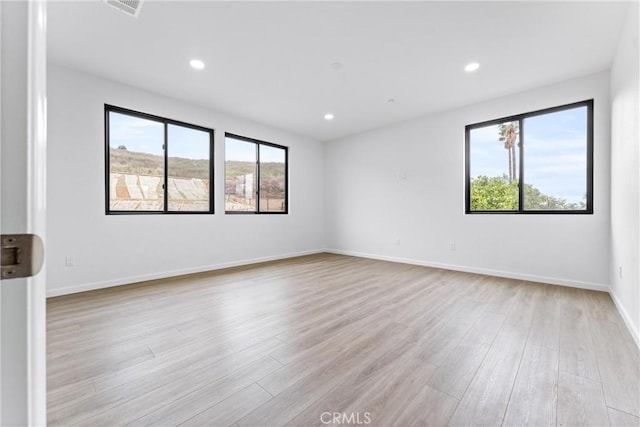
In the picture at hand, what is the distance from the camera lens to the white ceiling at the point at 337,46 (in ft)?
7.44

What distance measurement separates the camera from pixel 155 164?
3.86 m

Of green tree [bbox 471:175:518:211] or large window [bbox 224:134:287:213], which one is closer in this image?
green tree [bbox 471:175:518:211]

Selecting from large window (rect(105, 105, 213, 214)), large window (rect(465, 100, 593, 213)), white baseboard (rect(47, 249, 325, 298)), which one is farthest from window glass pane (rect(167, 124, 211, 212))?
large window (rect(465, 100, 593, 213))

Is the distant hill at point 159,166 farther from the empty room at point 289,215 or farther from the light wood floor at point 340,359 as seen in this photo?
the light wood floor at point 340,359

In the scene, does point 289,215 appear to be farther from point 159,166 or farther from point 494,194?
point 494,194

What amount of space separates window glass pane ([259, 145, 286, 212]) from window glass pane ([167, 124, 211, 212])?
3.78ft

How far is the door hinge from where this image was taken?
0.41 meters

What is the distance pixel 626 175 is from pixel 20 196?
3803 mm

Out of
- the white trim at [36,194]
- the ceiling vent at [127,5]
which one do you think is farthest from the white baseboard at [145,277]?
the white trim at [36,194]

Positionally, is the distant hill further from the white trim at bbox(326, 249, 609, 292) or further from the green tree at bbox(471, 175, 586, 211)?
the green tree at bbox(471, 175, 586, 211)

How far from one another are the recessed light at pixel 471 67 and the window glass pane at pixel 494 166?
1341 mm

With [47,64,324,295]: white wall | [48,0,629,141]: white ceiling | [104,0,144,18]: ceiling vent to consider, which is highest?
[48,0,629,141]: white ceiling

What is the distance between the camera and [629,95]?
2320 millimetres

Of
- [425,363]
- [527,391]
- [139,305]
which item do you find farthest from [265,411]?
[139,305]
